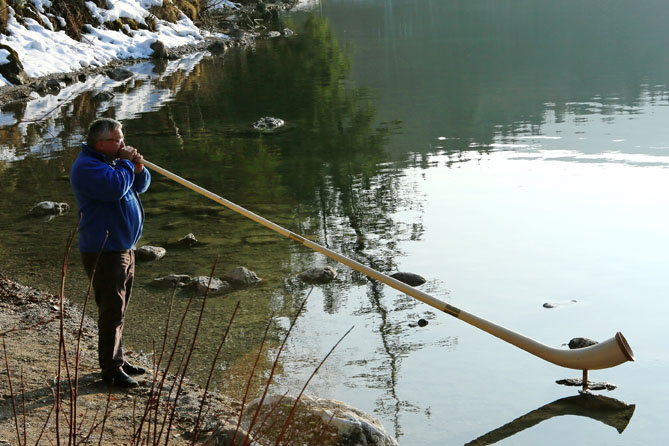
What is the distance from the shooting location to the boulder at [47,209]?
11.6 m

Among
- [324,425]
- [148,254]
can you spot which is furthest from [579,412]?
[148,254]

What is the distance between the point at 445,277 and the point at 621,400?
3104 mm

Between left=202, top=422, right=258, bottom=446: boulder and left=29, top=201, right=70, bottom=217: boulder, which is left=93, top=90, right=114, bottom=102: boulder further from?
left=202, top=422, right=258, bottom=446: boulder

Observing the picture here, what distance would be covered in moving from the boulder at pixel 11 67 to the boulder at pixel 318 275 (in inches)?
736

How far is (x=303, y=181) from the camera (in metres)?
13.9

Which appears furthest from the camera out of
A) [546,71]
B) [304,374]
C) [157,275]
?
[546,71]

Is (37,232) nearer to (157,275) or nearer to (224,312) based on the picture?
(157,275)

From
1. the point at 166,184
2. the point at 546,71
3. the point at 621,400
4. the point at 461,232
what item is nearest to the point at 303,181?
the point at 166,184

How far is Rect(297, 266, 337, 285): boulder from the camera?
900 centimetres

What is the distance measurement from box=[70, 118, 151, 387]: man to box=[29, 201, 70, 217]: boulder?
623cm

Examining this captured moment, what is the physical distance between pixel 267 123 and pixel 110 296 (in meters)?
14.0

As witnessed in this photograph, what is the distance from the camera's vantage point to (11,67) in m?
25.0

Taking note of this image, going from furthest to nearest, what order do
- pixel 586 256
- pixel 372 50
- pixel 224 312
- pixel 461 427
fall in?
pixel 372 50 → pixel 586 256 → pixel 224 312 → pixel 461 427

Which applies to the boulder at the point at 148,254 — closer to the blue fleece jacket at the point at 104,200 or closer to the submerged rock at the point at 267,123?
the blue fleece jacket at the point at 104,200
